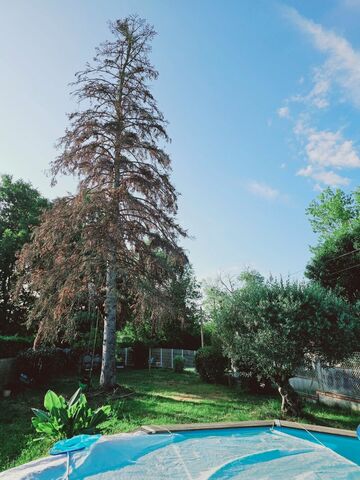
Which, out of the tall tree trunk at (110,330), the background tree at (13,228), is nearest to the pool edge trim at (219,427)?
the tall tree trunk at (110,330)

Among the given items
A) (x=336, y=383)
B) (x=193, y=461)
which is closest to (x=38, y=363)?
(x=193, y=461)

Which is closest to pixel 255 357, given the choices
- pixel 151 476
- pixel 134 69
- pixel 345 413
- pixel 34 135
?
pixel 345 413

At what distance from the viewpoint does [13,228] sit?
68.5 ft

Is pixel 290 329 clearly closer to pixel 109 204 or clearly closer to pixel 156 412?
pixel 156 412

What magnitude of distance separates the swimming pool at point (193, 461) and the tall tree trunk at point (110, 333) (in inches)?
299

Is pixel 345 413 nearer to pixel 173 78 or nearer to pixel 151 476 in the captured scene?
pixel 151 476

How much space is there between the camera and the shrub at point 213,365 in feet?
49.3

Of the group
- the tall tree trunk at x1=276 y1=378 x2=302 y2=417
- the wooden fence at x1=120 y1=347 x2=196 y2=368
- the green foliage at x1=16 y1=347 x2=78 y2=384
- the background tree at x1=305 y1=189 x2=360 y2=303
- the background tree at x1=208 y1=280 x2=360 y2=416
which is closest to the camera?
the background tree at x1=208 y1=280 x2=360 y2=416

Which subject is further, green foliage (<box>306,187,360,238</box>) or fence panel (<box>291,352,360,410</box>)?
green foliage (<box>306,187,360,238</box>)

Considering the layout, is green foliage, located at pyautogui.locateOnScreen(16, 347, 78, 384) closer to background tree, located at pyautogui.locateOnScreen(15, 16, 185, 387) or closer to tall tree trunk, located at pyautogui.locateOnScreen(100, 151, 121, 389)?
background tree, located at pyautogui.locateOnScreen(15, 16, 185, 387)

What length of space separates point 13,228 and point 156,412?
55.9ft

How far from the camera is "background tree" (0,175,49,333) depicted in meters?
19.1

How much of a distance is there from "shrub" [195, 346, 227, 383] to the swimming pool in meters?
11.1

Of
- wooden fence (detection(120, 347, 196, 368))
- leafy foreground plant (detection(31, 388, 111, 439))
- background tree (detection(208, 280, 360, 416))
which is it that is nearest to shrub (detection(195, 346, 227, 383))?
background tree (detection(208, 280, 360, 416))
